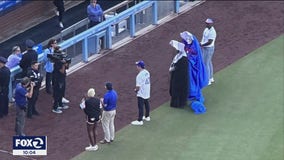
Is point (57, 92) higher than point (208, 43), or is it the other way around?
point (208, 43)

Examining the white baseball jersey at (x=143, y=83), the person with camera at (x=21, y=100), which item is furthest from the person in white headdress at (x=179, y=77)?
the person with camera at (x=21, y=100)

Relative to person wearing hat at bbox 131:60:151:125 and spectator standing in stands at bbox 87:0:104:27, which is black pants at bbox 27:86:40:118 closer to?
person wearing hat at bbox 131:60:151:125

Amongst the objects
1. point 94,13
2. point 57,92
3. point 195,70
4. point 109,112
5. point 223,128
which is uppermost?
point 94,13

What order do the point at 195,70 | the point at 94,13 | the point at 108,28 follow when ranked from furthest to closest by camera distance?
the point at 94,13
the point at 108,28
the point at 195,70

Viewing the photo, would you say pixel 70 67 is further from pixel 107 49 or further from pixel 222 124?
pixel 222 124

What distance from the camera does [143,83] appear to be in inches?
749

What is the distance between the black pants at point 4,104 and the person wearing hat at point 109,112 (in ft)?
8.34

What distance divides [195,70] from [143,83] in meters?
1.72

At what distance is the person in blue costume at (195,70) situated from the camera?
789 inches

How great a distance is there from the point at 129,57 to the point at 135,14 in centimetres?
166

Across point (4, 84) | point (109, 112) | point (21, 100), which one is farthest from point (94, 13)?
point (109, 112)

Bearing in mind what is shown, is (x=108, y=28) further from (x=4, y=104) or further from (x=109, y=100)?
(x=109, y=100)

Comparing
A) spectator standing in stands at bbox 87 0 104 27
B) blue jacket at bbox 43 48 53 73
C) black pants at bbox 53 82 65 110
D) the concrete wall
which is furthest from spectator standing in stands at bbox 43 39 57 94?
the concrete wall

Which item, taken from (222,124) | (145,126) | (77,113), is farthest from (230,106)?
(77,113)
